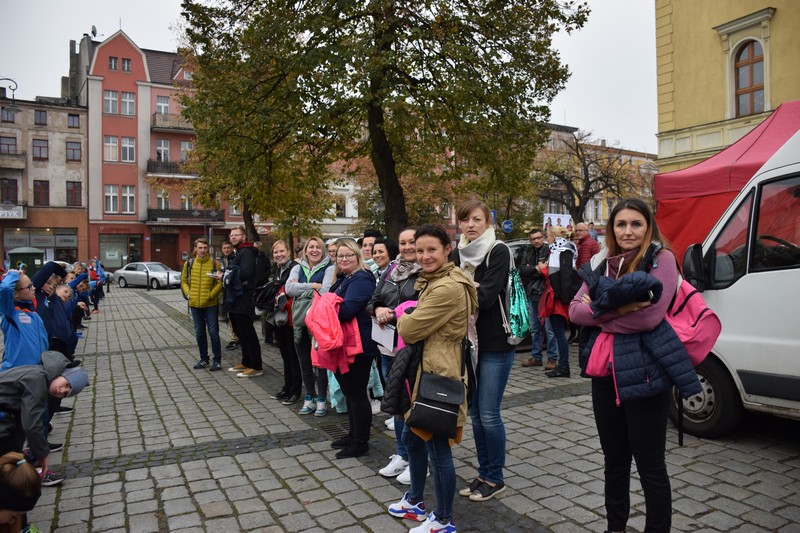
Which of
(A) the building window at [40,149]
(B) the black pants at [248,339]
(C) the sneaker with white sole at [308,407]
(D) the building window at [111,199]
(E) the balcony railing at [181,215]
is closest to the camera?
(C) the sneaker with white sole at [308,407]

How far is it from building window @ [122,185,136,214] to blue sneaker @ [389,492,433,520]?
48.2 metres

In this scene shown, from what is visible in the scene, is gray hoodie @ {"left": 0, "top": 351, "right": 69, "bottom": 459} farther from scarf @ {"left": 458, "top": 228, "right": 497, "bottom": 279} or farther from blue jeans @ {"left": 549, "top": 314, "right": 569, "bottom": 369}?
blue jeans @ {"left": 549, "top": 314, "right": 569, "bottom": 369}

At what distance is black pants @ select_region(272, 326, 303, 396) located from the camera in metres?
7.41

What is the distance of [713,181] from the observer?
888 cm

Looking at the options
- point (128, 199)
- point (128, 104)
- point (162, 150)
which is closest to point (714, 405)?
point (128, 199)

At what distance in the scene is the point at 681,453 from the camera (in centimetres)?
519

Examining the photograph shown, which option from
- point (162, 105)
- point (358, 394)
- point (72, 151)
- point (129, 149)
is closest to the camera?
point (358, 394)

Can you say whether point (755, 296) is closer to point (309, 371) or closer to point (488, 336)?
point (488, 336)

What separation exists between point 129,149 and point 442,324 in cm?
4974

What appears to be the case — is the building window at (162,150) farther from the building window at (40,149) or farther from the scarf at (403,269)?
the scarf at (403,269)

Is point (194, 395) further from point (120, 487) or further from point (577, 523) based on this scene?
point (577, 523)

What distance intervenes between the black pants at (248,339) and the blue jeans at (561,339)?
434 centimetres

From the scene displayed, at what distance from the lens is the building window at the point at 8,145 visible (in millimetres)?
44578

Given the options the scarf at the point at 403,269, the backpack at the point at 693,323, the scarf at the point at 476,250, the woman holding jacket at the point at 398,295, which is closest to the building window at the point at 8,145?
the woman holding jacket at the point at 398,295
